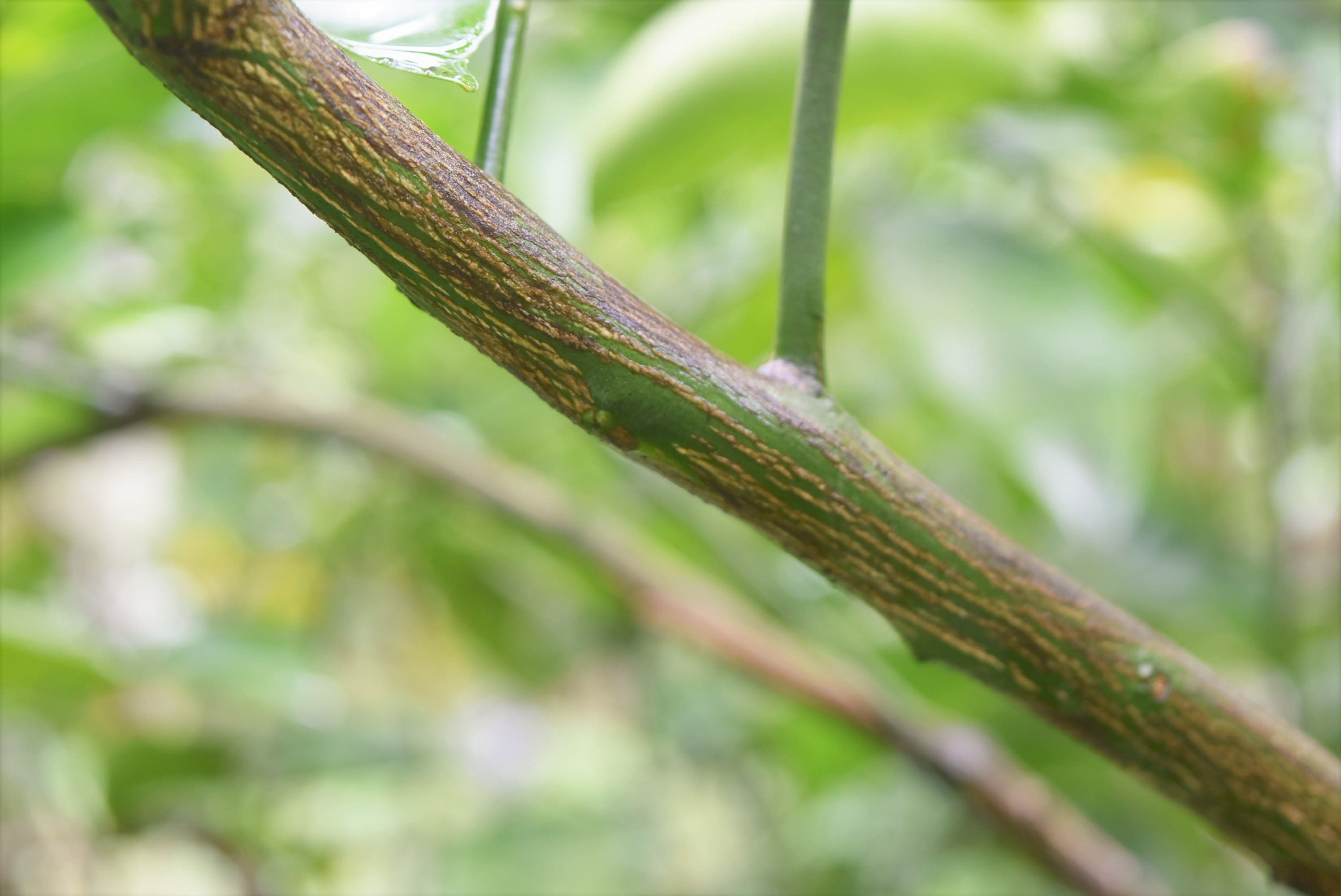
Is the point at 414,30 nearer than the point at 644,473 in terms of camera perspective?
Yes

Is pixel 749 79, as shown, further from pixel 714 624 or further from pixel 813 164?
pixel 714 624

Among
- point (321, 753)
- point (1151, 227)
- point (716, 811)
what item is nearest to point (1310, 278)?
point (1151, 227)

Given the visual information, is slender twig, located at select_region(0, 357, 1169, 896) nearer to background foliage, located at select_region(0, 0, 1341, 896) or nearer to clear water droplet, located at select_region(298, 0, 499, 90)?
background foliage, located at select_region(0, 0, 1341, 896)

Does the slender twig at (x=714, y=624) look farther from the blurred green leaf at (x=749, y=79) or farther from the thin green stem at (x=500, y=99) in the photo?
the thin green stem at (x=500, y=99)

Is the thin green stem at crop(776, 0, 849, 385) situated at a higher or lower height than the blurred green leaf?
lower

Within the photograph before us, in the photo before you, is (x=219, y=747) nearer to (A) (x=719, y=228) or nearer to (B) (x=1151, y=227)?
(A) (x=719, y=228)

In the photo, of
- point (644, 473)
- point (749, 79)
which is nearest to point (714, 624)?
point (644, 473)

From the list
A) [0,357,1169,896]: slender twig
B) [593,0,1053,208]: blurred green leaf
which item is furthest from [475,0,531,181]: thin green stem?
[0,357,1169,896]: slender twig
